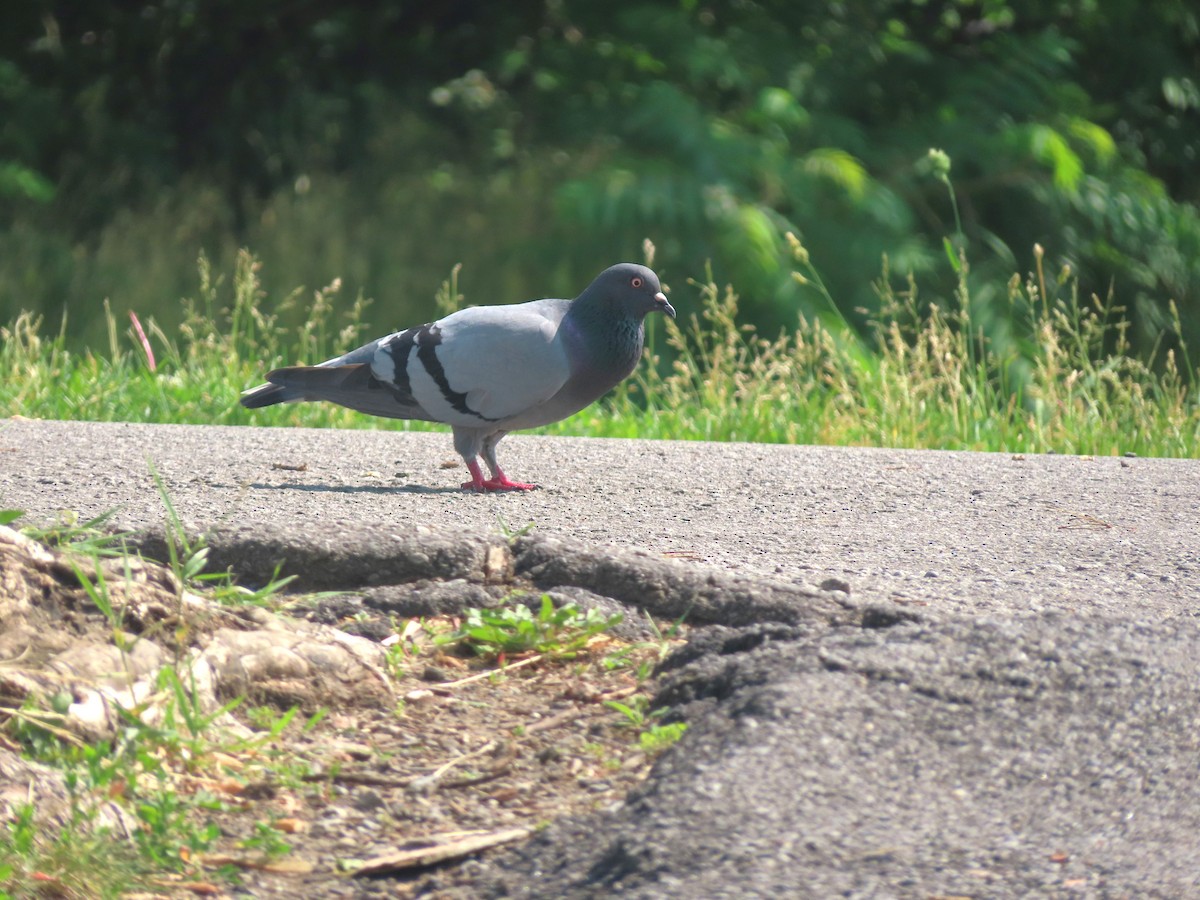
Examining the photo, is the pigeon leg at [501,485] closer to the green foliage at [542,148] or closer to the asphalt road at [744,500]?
the asphalt road at [744,500]

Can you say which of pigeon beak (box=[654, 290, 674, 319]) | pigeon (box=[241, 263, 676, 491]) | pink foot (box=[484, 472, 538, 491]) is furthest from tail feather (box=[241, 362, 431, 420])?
pigeon beak (box=[654, 290, 674, 319])

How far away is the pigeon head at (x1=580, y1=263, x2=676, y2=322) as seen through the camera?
437 cm

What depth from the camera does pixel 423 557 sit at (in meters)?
3.06

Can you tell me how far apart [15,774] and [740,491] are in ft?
8.41

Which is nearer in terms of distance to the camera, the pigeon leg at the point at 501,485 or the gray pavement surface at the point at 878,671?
the gray pavement surface at the point at 878,671

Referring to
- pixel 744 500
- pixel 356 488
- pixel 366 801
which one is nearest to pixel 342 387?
pixel 356 488

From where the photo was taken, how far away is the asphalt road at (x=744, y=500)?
3.15 metres

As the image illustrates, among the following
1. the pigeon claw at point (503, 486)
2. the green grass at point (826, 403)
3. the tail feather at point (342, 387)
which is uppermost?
the tail feather at point (342, 387)

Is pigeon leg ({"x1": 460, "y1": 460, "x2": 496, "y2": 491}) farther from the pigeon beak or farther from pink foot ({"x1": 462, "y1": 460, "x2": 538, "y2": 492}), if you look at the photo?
the pigeon beak

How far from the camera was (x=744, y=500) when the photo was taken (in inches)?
161

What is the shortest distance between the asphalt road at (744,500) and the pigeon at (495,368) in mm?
216

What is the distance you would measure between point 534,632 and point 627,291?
1941 millimetres

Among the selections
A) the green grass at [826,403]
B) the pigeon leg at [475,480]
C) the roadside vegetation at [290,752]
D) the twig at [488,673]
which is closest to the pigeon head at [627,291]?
the pigeon leg at [475,480]

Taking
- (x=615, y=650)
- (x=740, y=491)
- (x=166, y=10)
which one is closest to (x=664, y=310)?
(x=740, y=491)
